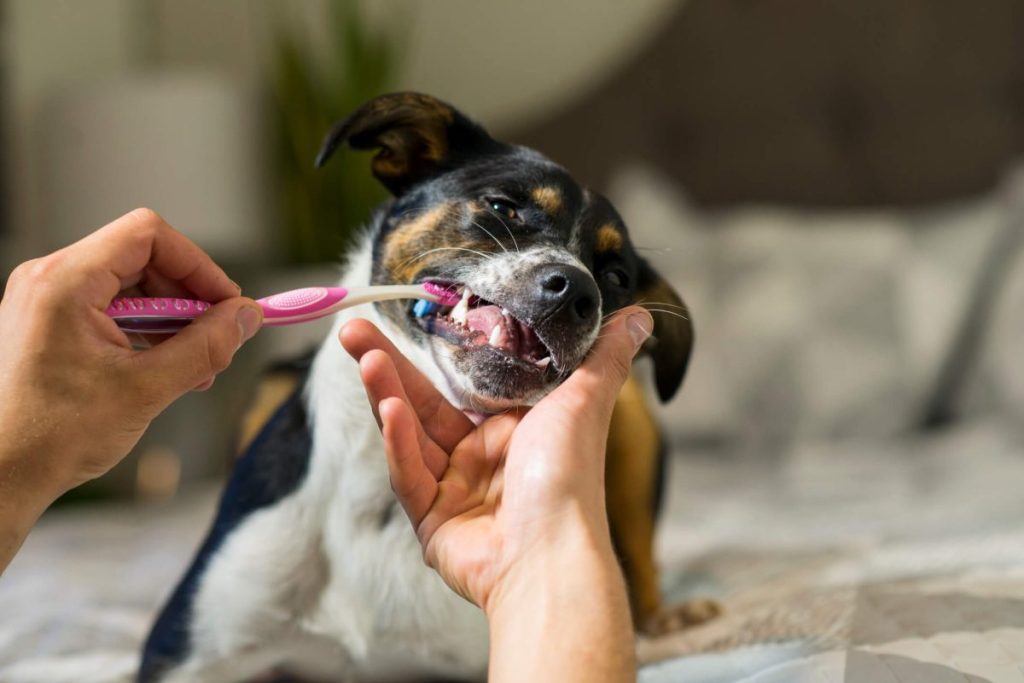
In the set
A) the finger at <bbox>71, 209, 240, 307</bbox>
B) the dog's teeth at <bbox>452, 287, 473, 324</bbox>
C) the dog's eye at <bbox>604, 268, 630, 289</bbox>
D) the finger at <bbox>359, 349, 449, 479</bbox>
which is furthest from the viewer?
the dog's eye at <bbox>604, 268, 630, 289</bbox>

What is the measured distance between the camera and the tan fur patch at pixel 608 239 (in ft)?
3.75

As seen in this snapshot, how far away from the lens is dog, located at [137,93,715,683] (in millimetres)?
1008

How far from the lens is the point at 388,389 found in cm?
94

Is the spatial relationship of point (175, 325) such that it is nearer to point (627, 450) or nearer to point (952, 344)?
point (627, 450)

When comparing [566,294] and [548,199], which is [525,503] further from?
[548,199]

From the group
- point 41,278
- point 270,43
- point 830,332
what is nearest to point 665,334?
point 41,278

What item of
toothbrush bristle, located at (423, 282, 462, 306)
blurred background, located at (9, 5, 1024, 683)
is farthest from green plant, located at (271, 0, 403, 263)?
toothbrush bristle, located at (423, 282, 462, 306)

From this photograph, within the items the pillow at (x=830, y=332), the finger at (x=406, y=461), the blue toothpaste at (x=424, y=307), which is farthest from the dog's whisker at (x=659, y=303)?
the pillow at (x=830, y=332)

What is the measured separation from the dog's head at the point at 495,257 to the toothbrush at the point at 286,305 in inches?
1.0

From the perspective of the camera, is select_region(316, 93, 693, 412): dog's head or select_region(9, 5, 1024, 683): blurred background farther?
select_region(9, 5, 1024, 683): blurred background

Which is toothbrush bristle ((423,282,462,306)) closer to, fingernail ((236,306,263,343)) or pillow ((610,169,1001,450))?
fingernail ((236,306,263,343))

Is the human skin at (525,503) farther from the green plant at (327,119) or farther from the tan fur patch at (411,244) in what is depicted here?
the green plant at (327,119)

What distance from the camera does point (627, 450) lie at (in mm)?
1481

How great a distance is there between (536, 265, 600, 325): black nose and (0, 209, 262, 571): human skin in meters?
0.29
